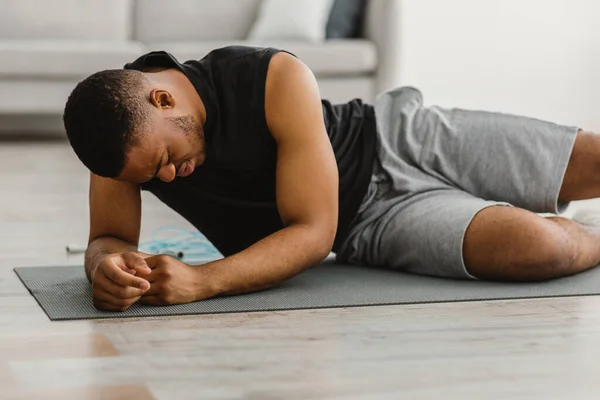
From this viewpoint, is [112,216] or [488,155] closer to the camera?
[112,216]

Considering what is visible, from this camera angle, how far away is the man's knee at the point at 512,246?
211 cm

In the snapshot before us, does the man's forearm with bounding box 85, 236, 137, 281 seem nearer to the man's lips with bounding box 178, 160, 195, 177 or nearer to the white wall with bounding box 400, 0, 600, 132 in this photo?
the man's lips with bounding box 178, 160, 195, 177

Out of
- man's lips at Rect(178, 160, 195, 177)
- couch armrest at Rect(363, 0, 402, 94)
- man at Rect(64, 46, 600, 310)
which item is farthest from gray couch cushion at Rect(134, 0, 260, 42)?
man's lips at Rect(178, 160, 195, 177)

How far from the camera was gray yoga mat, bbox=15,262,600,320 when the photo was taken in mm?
1921

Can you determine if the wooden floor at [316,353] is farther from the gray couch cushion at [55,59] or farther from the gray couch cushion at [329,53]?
the gray couch cushion at [329,53]

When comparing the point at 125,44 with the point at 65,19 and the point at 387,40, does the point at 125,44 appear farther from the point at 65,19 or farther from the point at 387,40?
the point at 387,40

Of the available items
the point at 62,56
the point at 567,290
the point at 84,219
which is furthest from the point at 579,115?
the point at 567,290

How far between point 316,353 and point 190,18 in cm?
364

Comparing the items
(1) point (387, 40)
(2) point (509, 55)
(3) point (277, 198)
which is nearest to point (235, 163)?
(3) point (277, 198)

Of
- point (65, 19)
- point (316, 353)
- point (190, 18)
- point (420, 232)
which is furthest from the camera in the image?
point (190, 18)

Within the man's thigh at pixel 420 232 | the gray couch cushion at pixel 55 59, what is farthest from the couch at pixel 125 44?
the man's thigh at pixel 420 232

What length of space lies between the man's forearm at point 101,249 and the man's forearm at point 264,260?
193 millimetres

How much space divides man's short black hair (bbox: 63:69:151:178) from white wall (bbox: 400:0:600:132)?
410 cm

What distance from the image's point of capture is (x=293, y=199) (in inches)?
78.0
